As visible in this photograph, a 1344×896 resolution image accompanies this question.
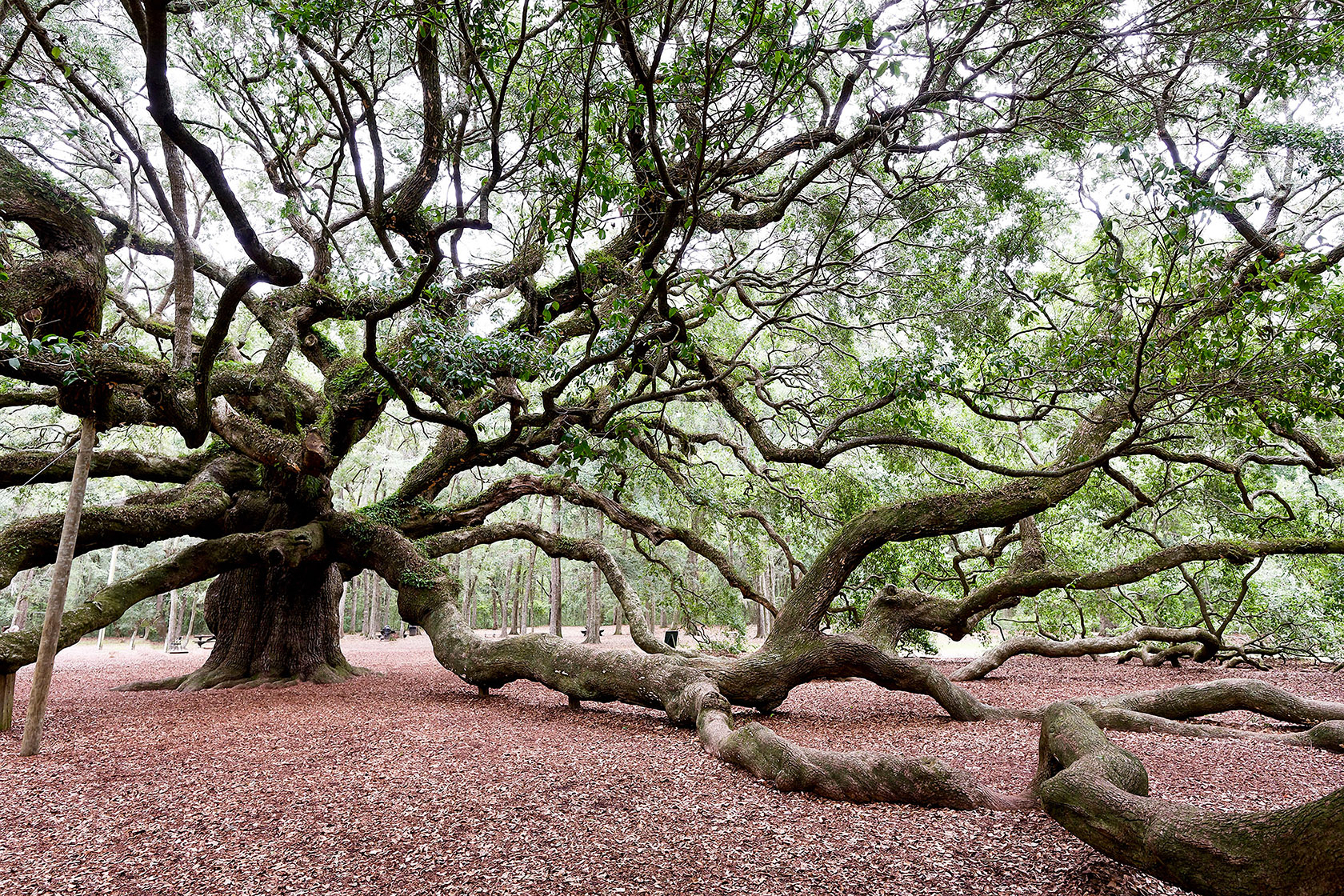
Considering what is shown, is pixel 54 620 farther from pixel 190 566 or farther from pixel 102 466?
pixel 102 466

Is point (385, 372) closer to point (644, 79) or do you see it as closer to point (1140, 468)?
point (644, 79)

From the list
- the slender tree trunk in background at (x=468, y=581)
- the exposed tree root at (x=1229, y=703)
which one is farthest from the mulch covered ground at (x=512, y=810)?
the slender tree trunk in background at (x=468, y=581)

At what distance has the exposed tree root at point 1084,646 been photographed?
30.4 feet

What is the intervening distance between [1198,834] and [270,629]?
9.78 metres

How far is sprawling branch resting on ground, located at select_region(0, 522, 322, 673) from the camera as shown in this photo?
6.18 meters

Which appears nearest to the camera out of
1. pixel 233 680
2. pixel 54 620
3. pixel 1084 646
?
pixel 54 620

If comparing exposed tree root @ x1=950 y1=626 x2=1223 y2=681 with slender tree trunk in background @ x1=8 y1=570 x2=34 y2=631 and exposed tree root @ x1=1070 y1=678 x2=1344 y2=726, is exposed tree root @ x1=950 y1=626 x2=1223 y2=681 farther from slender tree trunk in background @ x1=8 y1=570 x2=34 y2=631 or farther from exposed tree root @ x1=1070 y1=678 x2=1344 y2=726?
slender tree trunk in background @ x1=8 y1=570 x2=34 y2=631

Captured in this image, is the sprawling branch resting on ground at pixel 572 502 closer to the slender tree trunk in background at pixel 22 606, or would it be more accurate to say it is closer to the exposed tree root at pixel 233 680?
the exposed tree root at pixel 233 680

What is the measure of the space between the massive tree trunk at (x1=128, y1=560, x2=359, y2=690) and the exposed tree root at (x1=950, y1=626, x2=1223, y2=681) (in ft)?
29.6

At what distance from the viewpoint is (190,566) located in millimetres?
7375

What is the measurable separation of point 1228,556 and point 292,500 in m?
12.0

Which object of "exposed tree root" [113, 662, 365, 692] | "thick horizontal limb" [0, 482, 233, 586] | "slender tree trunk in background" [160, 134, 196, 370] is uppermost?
"slender tree trunk in background" [160, 134, 196, 370]

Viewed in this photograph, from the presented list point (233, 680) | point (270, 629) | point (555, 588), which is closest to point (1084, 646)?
point (270, 629)

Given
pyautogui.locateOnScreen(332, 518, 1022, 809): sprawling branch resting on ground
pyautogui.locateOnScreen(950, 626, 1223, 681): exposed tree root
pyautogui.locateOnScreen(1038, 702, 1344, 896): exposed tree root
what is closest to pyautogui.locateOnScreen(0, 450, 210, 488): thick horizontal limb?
pyautogui.locateOnScreen(332, 518, 1022, 809): sprawling branch resting on ground
